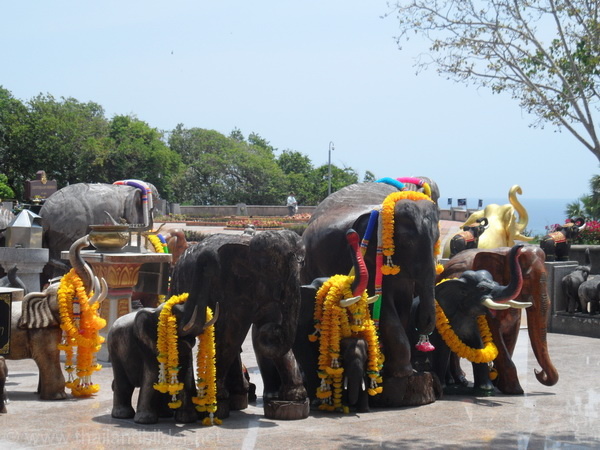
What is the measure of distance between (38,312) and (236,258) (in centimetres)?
224

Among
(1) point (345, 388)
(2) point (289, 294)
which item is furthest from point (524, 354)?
(2) point (289, 294)

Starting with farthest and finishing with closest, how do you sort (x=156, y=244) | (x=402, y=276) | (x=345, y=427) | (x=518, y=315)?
(x=156, y=244) → (x=518, y=315) → (x=402, y=276) → (x=345, y=427)

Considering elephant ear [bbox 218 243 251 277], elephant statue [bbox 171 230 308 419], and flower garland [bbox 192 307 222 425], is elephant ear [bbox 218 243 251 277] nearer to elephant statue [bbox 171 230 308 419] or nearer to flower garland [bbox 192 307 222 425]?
elephant statue [bbox 171 230 308 419]

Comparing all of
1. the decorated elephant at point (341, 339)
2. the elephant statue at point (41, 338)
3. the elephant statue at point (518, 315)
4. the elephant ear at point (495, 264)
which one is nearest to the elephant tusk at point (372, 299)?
the decorated elephant at point (341, 339)

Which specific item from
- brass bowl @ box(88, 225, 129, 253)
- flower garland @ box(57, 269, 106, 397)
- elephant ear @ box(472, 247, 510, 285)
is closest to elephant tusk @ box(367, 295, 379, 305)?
elephant ear @ box(472, 247, 510, 285)

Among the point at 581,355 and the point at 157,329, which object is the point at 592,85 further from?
the point at 157,329

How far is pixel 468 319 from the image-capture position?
919cm

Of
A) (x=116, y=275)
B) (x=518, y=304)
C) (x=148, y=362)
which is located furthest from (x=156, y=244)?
(x=518, y=304)

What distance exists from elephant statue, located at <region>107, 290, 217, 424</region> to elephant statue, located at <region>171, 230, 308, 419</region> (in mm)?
249

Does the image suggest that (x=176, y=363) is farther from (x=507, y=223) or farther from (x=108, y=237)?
(x=507, y=223)

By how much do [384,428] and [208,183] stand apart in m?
50.4

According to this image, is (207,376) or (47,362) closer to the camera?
(207,376)

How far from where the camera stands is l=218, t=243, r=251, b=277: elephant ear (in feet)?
25.6

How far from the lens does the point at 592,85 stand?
9.63 metres
